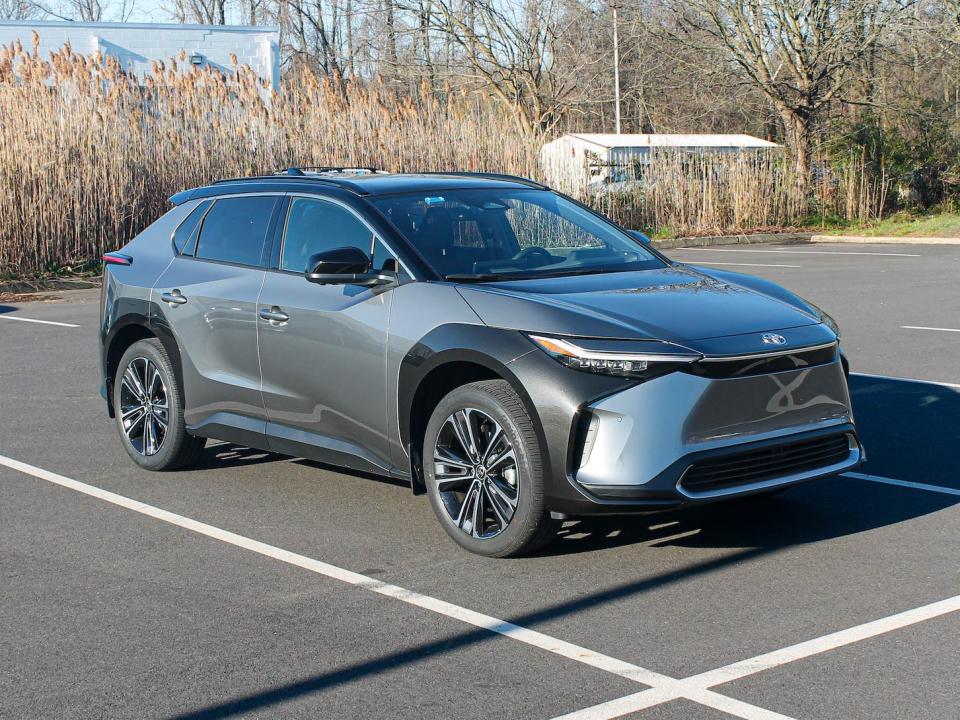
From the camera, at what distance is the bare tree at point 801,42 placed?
30.6 metres

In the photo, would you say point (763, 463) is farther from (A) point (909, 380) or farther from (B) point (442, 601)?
(A) point (909, 380)

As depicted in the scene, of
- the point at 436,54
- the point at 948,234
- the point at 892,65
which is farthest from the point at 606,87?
the point at 948,234

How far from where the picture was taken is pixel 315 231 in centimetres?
660

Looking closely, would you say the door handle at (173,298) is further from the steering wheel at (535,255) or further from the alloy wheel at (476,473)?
the alloy wheel at (476,473)

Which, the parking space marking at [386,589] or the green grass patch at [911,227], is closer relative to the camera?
the parking space marking at [386,589]

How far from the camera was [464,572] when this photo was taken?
5344 mm

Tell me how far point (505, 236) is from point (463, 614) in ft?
7.60

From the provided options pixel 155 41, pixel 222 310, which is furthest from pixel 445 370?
pixel 155 41

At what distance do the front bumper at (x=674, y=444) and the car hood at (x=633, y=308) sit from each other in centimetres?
26

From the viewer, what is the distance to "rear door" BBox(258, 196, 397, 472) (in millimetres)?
5992

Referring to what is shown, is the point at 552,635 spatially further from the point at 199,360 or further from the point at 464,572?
the point at 199,360

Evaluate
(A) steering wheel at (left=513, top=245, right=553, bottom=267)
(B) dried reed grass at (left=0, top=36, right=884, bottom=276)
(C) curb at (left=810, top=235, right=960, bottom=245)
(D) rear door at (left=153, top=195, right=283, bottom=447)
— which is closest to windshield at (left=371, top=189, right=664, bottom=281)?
(A) steering wheel at (left=513, top=245, right=553, bottom=267)

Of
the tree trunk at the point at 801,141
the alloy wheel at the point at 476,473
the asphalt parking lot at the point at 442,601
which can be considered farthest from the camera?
the tree trunk at the point at 801,141

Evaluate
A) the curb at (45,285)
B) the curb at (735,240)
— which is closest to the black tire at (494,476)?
the curb at (45,285)
